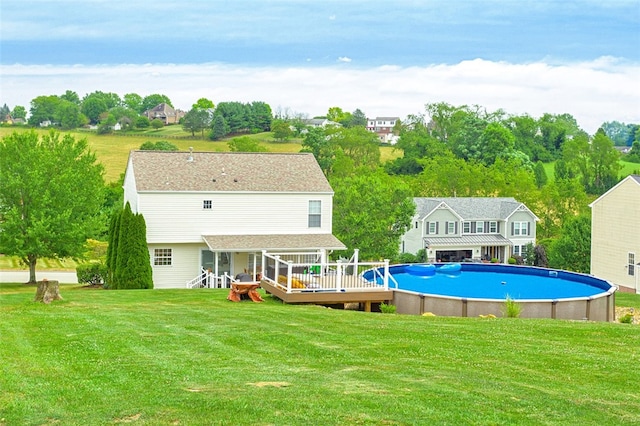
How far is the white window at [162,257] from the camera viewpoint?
33.2 meters

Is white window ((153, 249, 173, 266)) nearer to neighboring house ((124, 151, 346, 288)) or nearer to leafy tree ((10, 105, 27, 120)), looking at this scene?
neighboring house ((124, 151, 346, 288))

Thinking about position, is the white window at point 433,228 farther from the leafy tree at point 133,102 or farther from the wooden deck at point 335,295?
the leafy tree at point 133,102

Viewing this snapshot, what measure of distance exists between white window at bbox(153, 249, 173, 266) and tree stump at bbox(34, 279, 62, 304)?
1353 cm

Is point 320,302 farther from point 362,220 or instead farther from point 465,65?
point 465,65

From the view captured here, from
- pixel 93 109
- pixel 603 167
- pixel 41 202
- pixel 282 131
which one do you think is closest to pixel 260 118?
pixel 282 131

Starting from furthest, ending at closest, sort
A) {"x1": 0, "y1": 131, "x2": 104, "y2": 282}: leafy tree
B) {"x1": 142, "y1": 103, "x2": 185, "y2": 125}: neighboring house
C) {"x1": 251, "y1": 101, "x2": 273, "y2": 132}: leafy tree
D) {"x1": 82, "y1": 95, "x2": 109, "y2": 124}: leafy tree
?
{"x1": 142, "y1": 103, "x2": 185, "y2": 125}: neighboring house
{"x1": 82, "y1": 95, "x2": 109, "y2": 124}: leafy tree
{"x1": 251, "y1": 101, "x2": 273, "y2": 132}: leafy tree
{"x1": 0, "y1": 131, "x2": 104, "y2": 282}: leafy tree

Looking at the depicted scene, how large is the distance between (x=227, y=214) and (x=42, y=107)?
288ft

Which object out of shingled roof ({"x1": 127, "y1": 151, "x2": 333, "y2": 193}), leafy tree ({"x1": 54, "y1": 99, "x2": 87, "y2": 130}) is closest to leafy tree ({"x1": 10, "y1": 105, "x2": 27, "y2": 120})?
leafy tree ({"x1": 54, "y1": 99, "x2": 87, "y2": 130})

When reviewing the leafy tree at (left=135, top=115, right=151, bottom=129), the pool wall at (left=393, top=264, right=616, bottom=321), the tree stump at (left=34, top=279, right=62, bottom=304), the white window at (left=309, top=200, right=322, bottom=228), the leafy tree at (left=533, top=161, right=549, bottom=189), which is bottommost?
the pool wall at (left=393, top=264, right=616, bottom=321)

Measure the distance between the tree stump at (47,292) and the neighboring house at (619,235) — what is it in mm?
32490

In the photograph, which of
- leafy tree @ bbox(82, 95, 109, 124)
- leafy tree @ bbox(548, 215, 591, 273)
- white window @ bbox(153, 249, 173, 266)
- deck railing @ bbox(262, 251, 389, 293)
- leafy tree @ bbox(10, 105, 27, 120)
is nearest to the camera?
deck railing @ bbox(262, 251, 389, 293)

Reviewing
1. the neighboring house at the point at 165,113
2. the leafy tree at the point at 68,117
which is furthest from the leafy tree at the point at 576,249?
the neighboring house at the point at 165,113

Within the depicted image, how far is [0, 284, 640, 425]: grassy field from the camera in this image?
909 cm

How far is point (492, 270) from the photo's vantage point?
34.5 metres
